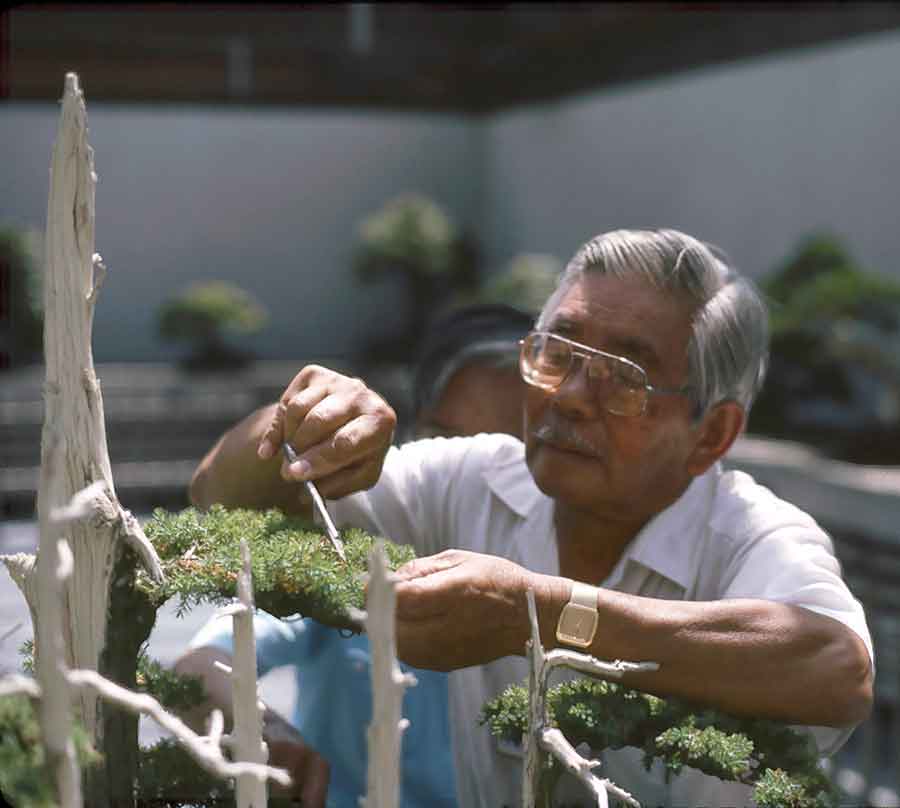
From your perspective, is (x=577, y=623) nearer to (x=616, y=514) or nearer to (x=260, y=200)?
(x=616, y=514)

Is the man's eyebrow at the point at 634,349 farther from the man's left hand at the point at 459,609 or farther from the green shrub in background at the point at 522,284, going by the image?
the green shrub in background at the point at 522,284

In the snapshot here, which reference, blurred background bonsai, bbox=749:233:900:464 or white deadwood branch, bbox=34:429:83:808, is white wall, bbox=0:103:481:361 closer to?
blurred background bonsai, bbox=749:233:900:464

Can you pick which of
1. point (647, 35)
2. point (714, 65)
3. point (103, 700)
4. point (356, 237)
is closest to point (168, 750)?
point (103, 700)

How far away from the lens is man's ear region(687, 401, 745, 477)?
1.59 m

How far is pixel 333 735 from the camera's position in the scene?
1766mm

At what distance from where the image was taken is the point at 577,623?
1225 millimetres

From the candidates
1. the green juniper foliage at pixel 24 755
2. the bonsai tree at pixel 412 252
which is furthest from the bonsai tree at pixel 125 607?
the bonsai tree at pixel 412 252

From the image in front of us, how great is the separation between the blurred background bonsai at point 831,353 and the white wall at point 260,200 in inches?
319

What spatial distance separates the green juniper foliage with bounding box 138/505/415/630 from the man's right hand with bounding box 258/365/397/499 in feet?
0.40

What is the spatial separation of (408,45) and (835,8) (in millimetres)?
6015

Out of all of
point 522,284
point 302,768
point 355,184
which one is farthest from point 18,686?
point 355,184

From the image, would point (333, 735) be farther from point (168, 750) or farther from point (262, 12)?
point (262, 12)

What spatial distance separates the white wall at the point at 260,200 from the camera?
14.8 m

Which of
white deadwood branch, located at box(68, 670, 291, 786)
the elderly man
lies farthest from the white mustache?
white deadwood branch, located at box(68, 670, 291, 786)
